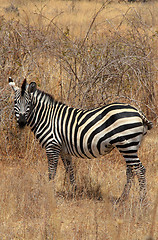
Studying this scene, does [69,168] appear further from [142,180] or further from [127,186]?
[142,180]

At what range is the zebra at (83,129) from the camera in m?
4.27

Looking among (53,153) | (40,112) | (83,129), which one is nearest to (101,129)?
(83,129)

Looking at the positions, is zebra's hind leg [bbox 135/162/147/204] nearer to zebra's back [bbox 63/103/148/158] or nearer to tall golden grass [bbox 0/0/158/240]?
tall golden grass [bbox 0/0/158/240]

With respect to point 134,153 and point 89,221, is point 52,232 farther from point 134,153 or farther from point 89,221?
point 134,153

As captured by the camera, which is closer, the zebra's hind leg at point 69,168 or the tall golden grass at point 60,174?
the tall golden grass at point 60,174

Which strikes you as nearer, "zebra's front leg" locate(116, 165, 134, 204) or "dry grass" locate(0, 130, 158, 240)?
"dry grass" locate(0, 130, 158, 240)

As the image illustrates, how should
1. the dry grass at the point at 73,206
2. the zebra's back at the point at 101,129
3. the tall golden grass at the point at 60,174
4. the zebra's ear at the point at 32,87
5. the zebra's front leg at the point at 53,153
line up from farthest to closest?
the zebra's ear at the point at 32,87, the zebra's front leg at the point at 53,153, the zebra's back at the point at 101,129, the tall golden grass at the point at 60,174, the dry grass at the point at 73,206

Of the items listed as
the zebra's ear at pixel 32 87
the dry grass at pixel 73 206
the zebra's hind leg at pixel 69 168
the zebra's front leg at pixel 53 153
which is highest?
the zebra's ear at pixel 32 87

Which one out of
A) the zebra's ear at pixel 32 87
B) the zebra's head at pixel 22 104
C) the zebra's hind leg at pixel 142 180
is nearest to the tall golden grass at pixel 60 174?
the zebra's hind leg at pixel 142 180

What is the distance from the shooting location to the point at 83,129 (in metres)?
4.60

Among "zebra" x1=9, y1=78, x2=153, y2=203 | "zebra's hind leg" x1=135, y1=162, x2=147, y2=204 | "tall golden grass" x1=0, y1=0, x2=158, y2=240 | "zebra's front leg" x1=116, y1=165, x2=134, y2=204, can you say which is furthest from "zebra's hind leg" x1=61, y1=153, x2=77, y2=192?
"zebra's hind leg" x1=135, y1=162, x2=147, y2=204

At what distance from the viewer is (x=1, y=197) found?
15.5ft

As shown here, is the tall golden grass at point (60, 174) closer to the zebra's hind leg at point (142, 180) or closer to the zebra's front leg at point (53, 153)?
the zebra's hind leg at point (142, 180)

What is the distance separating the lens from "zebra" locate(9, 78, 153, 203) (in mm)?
4266
